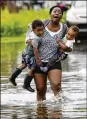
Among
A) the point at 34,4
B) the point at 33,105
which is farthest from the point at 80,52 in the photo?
the point at 34,4

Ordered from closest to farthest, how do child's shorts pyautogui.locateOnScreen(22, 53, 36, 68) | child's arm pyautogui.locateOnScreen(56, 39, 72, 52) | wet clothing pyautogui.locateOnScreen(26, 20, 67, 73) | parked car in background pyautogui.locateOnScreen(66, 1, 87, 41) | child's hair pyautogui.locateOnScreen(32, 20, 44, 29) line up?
child's arm pyautogui.locateOnScreen(56, 39, 72, 52) → child's hair pyautogui.locateOnScreen(32, 20, 44, 29) → wet clothing pyautogui.locateOnScreen(26, 20, 67, 73) → child's shorts pyautogui.locateOnScreen(22, 53, 36, 68) → parked car in background pyautogui.locateOnScreen(66, 1, 87, 41)

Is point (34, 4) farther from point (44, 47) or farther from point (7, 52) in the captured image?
point (44, 47)

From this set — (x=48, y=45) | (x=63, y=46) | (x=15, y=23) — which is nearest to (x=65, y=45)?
(x=63, y=46)

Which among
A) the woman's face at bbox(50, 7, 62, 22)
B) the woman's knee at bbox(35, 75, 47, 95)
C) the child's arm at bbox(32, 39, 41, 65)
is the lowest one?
the woman's knee at bbox(35, 75, 47, 95)

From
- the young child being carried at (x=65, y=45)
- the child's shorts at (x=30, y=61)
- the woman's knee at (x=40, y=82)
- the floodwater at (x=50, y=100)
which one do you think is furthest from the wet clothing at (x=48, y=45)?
the floodwater at (x=50, y=100)

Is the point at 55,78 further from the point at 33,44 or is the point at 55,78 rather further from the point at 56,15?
the point at 56,15

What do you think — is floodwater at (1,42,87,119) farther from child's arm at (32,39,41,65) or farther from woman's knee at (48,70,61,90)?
child's arm at (32,39,41,65)

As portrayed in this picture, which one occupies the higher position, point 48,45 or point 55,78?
point 48,45

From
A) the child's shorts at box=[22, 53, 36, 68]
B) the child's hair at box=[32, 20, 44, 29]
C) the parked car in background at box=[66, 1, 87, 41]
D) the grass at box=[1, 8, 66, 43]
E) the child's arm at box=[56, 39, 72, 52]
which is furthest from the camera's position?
the grass at box=[1, 8, 66, 43]

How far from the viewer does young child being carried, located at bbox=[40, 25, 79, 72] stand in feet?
34.2

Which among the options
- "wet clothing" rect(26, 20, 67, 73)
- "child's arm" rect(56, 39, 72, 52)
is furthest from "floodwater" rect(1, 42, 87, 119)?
"child's arm" rect(56, 39, 72, 52)

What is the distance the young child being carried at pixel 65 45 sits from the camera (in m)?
10.4

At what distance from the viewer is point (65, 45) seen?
34.1ft

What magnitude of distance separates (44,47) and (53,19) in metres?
0.46
